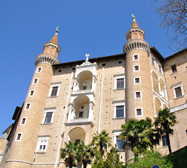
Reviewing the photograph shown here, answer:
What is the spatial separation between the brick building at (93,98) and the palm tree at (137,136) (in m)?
6.40

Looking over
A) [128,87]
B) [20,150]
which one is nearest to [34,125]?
[20,150]

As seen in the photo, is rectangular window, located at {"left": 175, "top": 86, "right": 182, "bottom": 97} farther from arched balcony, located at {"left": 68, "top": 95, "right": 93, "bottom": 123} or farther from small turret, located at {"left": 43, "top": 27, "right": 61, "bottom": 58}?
small turret, located at {"left": 43, "top": 27, "right": 61, "bottom": 58}

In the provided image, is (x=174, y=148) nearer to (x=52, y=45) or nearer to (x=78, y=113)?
(x=78, y=113)

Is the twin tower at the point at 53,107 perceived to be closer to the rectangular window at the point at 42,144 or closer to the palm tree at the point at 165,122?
the rectangular window at the point at 42,144

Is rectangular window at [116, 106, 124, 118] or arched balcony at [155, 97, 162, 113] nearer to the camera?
rectangular window at [116, 106, 124, 118]

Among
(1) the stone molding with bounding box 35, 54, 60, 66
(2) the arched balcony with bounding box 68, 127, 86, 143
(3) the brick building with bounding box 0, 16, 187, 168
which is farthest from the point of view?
(1) the stone molding with bounding box 35, 54, 60, 66

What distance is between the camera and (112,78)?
33625mm

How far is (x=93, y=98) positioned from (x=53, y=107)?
6525mm

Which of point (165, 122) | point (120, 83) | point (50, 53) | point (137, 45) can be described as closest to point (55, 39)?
point (50, 53)

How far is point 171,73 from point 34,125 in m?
23.5

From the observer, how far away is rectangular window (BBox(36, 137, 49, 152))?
1179 inches

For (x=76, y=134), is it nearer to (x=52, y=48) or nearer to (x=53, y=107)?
(x=53, y=107)

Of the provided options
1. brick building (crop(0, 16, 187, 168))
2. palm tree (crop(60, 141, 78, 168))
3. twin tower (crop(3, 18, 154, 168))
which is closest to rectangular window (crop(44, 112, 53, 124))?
brick building (crop(0, 16, 187, 168))

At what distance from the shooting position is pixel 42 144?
99.7ft
